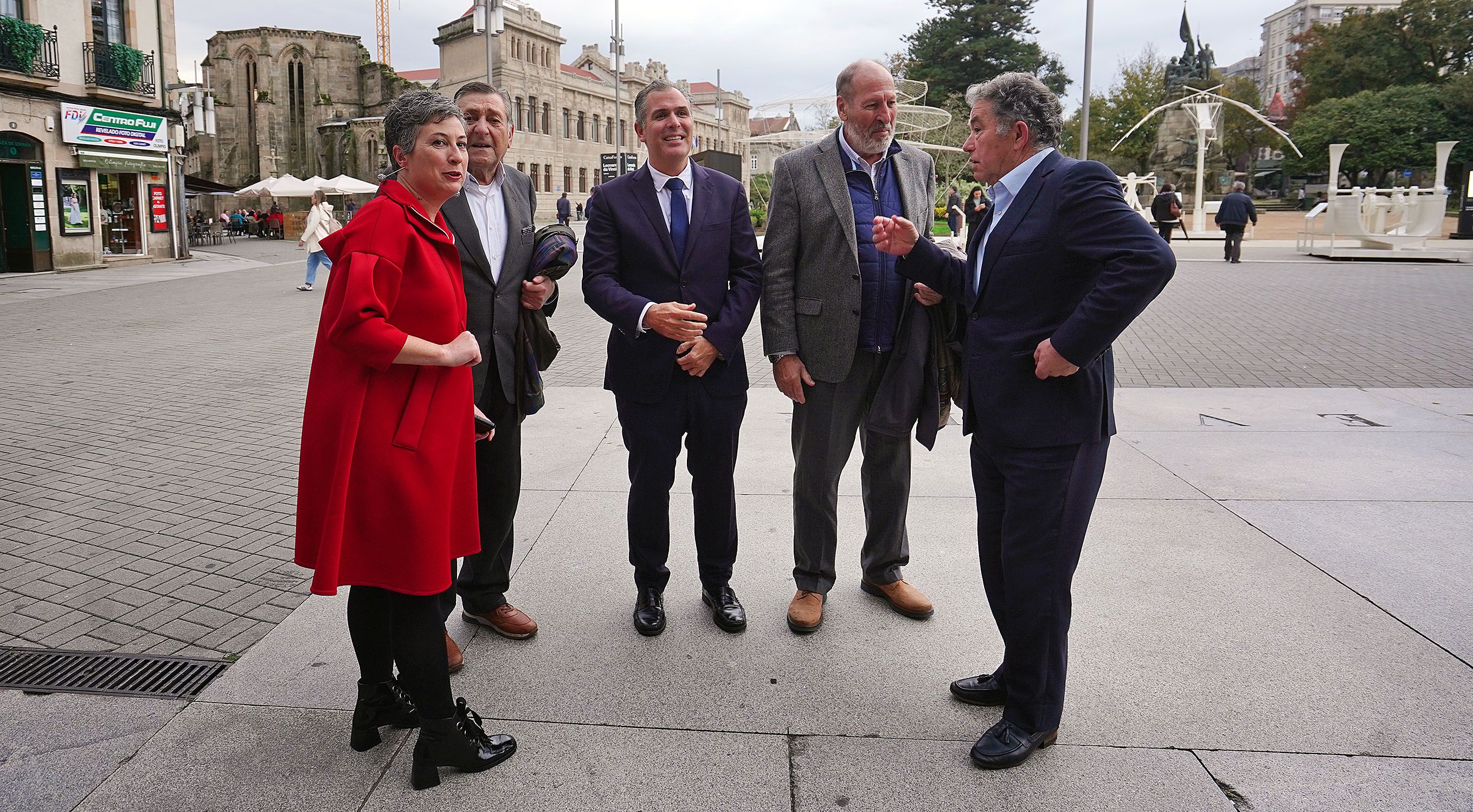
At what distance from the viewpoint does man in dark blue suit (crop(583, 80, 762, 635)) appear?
3.63 meters

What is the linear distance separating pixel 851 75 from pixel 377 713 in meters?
2.75

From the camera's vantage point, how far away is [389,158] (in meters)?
2.88

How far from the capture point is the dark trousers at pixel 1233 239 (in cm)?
2152

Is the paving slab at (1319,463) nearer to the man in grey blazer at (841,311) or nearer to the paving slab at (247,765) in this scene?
the man in grey blazer at (841,311)

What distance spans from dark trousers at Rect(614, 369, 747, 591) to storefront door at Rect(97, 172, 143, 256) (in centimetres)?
2754

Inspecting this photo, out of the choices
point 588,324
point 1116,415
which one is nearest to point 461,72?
point 588,324

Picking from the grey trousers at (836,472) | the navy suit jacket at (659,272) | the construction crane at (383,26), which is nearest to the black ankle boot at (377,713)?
the navy suit jacket at (659,272)

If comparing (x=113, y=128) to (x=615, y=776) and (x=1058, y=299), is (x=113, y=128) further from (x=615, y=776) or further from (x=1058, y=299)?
(x=1058, y=299)

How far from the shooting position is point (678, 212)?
3.74 meters

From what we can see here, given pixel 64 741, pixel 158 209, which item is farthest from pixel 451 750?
pixel 158 209

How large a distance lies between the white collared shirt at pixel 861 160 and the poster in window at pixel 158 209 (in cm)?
2919

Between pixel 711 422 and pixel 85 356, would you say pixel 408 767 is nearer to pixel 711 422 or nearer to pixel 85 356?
pixel 711 422

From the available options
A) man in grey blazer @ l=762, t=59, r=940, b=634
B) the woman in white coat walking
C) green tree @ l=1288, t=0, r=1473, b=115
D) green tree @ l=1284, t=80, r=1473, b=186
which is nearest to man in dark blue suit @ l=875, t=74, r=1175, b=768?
man in grey blazer @ l=762, t=59, r=940, b=634

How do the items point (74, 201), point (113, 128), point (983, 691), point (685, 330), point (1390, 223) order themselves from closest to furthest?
point (983, 691), point (685, 330), point (74, 201), point (1390, 223), point (113, 128)
